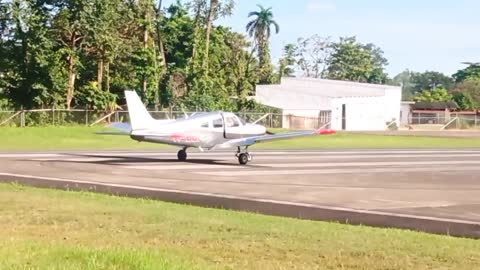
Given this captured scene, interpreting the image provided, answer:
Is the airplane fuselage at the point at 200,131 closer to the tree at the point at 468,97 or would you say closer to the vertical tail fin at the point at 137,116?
the vertical tail fin at the point at 137,116

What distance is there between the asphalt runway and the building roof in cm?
5293

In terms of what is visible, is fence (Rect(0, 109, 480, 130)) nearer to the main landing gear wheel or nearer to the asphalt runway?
the asphalt runway

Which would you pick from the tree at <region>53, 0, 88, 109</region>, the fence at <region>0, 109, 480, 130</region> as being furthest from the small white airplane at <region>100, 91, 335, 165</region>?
the tree at <region>53, 0, 88, 109</region>

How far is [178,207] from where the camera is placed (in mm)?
15656

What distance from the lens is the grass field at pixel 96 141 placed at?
46.5 m

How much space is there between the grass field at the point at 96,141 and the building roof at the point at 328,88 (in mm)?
25750

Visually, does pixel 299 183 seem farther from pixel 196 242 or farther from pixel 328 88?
pixel 328 88

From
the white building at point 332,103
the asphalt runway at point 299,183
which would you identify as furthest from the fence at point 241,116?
the asphalt runway at point 299,183

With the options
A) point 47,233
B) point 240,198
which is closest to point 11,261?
point 47,233

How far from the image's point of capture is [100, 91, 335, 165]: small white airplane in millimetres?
29562

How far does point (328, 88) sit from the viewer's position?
9288 cm

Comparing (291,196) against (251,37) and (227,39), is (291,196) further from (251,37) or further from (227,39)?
(251,37)

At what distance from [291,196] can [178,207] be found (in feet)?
13.9

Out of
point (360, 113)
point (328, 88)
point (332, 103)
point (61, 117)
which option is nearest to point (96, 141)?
point (61, 117)
